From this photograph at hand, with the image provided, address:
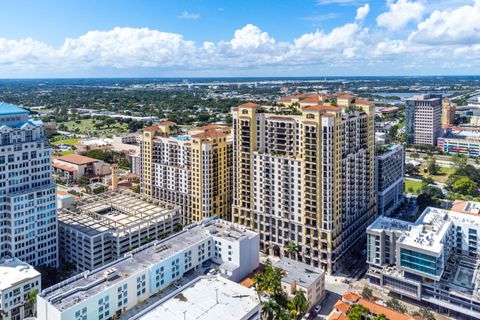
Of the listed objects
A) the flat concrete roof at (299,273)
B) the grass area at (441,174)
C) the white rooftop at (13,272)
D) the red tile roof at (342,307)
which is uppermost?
the grass area at (441,174)

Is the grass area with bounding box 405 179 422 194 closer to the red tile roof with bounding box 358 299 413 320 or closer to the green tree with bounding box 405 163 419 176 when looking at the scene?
the green tree with bounding box 405 163 419 176

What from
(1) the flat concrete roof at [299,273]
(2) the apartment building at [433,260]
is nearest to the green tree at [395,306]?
(2) the apartment building at [433,260]

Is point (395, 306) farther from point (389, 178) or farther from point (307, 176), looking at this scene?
point (389, 178)

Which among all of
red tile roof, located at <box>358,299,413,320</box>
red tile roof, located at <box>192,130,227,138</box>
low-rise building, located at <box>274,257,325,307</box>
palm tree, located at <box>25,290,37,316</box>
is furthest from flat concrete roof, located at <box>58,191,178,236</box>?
red tile roof, located at <box>358,299,413,320</box>

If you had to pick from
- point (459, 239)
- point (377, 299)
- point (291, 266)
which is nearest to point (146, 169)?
point (291, 266)

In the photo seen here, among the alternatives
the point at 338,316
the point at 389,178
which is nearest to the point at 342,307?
the point at 338,316

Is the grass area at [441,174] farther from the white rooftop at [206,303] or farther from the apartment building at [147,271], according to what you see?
the white rooftop at [206,303]
